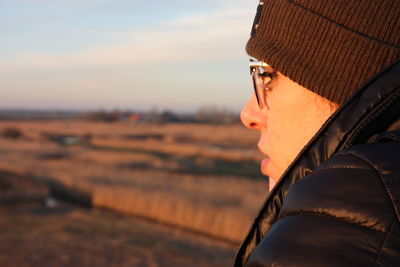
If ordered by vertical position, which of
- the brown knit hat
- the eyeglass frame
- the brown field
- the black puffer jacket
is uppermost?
the brown knit hat

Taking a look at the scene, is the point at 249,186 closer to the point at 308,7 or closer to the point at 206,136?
the point at 308,7

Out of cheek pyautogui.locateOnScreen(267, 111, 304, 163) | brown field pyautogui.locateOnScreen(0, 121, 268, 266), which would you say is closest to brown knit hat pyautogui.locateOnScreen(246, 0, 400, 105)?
cheek pyautogui.locateOnScreen(267, 111, 304, 163)

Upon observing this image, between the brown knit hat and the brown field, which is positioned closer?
the brown knit hat

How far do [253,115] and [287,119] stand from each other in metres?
0.16

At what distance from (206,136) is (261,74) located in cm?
4582

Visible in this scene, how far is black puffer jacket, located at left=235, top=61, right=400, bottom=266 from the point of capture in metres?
0.85

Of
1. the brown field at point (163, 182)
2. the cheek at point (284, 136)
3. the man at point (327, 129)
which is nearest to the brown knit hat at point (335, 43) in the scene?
the man at point (327, 129)

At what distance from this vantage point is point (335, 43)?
4.29ft

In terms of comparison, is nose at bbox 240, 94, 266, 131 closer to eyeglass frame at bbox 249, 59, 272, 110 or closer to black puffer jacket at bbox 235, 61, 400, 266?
eyeglass frame at bbox 249, 59, 272, 110

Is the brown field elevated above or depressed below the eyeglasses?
below

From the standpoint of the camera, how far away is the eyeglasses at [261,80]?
58.5 inches

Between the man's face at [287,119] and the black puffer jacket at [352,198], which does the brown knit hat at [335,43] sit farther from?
the black puffer jacket at [352,198]

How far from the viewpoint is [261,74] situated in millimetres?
1498

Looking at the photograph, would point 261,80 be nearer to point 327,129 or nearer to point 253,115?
point 253,115
